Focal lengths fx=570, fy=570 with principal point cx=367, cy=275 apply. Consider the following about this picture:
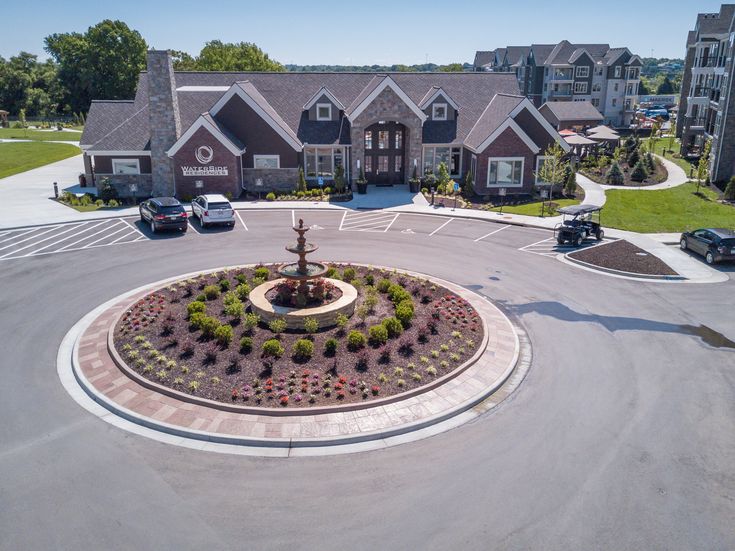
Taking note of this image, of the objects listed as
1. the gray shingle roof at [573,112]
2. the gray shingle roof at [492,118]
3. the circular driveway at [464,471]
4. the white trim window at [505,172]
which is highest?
the gray shingle roof at [573,112]

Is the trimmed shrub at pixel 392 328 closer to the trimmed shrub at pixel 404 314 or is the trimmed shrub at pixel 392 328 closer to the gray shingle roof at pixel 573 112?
the trimmed shrub at pixel 404 314

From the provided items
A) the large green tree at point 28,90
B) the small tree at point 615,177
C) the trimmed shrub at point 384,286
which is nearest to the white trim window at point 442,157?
the small tree at point 615,177

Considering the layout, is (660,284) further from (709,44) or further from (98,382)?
(709,44)

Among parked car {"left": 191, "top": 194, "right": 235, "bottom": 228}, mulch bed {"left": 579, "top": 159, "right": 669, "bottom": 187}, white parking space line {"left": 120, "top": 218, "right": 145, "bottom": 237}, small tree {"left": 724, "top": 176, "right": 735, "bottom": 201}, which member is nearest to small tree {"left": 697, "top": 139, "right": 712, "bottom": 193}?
small tree {"left": 724, "top": 176, "right": 735, "bottom": 201}

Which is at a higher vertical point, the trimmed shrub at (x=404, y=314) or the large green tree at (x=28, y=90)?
the large green tree at (x=28, y=90)

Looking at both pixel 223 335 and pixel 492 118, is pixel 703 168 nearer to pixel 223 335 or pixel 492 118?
pixel 492 118

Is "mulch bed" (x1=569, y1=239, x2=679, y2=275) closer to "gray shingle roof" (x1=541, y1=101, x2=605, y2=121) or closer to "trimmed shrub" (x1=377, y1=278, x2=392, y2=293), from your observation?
"trimmed shrub" (x1=377, y1=278, x2=392, y2=293)

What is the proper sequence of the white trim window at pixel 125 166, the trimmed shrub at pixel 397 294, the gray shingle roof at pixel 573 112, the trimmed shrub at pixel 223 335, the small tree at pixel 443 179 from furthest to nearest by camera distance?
1. the gray shingle roof at pixel 573 112
2. the small tree at pixel 443 179
3. the white trim window at pixel 125 166
4. the trimmed shrub at pixel 397 294
5. the trimmed shrub at pixel 223 335
